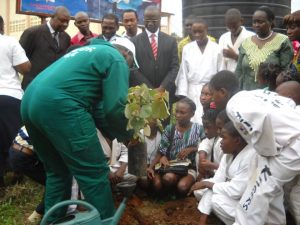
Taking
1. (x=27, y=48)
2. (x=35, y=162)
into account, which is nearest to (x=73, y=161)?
(x=35, y=162)

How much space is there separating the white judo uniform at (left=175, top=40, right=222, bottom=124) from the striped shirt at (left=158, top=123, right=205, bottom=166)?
0.90 meters

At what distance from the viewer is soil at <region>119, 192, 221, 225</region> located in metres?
3.60

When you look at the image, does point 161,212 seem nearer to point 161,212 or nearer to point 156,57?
point 161,212

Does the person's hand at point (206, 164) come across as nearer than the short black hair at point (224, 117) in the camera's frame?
No

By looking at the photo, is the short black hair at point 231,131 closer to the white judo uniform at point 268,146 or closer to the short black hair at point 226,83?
the white judo uniform at point 268,146

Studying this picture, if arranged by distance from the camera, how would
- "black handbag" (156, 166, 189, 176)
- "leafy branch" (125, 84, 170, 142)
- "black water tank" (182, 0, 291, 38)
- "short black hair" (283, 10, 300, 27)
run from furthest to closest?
"black water tank" (182, 0, 291, 38), "black handbag" (156, 166, 189, 176), "short black hair" (283, 10, 300, 27), "leafy branch" (125, 84, 170, 142)

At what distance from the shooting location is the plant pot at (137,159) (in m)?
3.07

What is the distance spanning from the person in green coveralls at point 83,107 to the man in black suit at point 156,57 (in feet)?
6.78

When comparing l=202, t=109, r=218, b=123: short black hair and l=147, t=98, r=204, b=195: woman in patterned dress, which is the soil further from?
l=202, t=109, r=218, b=123: short black hair

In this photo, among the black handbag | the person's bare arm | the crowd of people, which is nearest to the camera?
the crowd of people

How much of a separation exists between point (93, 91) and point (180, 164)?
Result: 60.9 inches

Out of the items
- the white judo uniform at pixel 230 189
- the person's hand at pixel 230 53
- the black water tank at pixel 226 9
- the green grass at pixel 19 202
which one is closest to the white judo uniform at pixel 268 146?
the white judo uniform at pixel 230 189

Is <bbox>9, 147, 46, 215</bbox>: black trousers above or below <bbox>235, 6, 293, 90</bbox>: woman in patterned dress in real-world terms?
below

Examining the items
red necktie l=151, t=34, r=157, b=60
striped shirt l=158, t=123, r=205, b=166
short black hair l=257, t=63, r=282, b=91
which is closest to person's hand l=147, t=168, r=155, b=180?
striped shirt l=158, t=123, r=205, b=166
